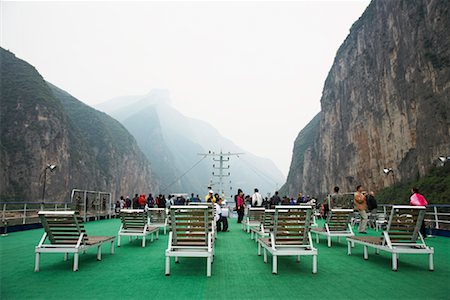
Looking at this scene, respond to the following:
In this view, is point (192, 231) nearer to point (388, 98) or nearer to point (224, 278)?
point (224, 278)

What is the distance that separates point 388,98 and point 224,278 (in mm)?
37739

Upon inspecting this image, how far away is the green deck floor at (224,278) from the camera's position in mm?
3895

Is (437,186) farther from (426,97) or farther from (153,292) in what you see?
(153,292)

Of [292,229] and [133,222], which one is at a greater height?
[292,229]

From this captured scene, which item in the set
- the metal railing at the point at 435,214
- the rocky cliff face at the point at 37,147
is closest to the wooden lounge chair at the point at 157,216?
the metal railing at the point at 435,214

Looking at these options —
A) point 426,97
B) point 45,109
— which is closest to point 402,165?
point 426,97

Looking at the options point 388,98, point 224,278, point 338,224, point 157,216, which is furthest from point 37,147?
point 224,278

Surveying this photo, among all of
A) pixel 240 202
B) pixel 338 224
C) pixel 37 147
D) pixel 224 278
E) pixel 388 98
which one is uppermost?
pixel 388 98

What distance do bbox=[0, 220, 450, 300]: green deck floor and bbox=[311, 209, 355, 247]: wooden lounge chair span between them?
1.12 metres

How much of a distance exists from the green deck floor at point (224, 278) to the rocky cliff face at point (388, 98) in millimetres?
24971

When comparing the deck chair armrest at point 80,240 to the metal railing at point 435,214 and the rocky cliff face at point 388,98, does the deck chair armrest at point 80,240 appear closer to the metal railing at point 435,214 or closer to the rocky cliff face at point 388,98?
the metal railing at point 435,214

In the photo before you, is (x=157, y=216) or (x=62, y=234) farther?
(x=157, y=216)

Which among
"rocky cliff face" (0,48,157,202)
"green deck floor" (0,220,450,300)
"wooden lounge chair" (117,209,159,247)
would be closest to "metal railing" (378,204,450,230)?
"green deck floor" (0,220,450,300)

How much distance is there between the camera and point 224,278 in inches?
182
